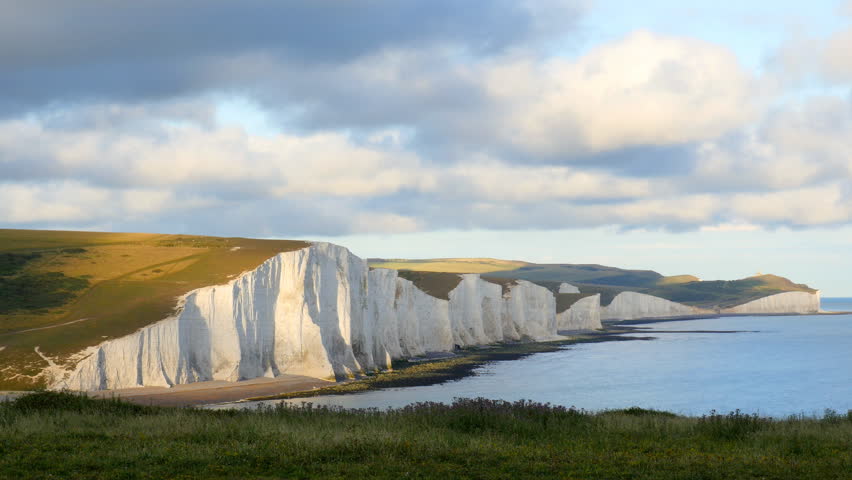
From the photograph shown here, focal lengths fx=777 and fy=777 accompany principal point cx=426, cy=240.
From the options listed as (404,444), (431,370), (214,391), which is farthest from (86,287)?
(404,444)

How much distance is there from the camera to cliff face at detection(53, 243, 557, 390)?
42938mm

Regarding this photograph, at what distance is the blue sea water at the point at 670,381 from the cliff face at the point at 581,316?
4388 centimetres

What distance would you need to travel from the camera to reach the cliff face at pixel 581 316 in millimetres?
143000

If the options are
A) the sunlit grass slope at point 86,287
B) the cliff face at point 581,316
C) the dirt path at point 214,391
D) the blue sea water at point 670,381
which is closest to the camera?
the dirt path at point 214,391

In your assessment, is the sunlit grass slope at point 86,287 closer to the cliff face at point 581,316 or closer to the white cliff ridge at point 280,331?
the white cliff ridge at point 280,331

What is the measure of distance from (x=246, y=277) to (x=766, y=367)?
47.4 metres

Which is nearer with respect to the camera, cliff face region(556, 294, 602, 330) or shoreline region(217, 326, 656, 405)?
shoreline region(217, 326, 656, 405)

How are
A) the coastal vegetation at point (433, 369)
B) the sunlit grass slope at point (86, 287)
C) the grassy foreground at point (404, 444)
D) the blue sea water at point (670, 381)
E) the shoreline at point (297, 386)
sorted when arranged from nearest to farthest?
the grassy foreground at point (404, 444) < the shoreline at point (297, 386) < the sunlit grass slope at point (86, 287) < the blue sea water at point (670, 381) < the coastal vegetation at point (433, 369)

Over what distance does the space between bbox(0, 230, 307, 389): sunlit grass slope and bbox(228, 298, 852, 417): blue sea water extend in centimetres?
1283

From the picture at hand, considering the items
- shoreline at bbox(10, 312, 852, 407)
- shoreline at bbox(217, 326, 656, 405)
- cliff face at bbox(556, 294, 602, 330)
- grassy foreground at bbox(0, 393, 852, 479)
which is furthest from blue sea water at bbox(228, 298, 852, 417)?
cliff face at bbox(556, 294, 602, 330)

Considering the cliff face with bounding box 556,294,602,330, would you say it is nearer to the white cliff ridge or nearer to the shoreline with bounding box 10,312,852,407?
the white cliff ridge

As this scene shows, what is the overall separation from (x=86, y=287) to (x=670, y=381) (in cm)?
4184

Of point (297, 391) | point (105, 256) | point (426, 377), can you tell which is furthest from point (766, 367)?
point (105, 256)

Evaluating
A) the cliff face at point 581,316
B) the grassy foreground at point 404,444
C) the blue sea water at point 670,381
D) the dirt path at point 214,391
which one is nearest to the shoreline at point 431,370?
the dirt path at point 214,391
